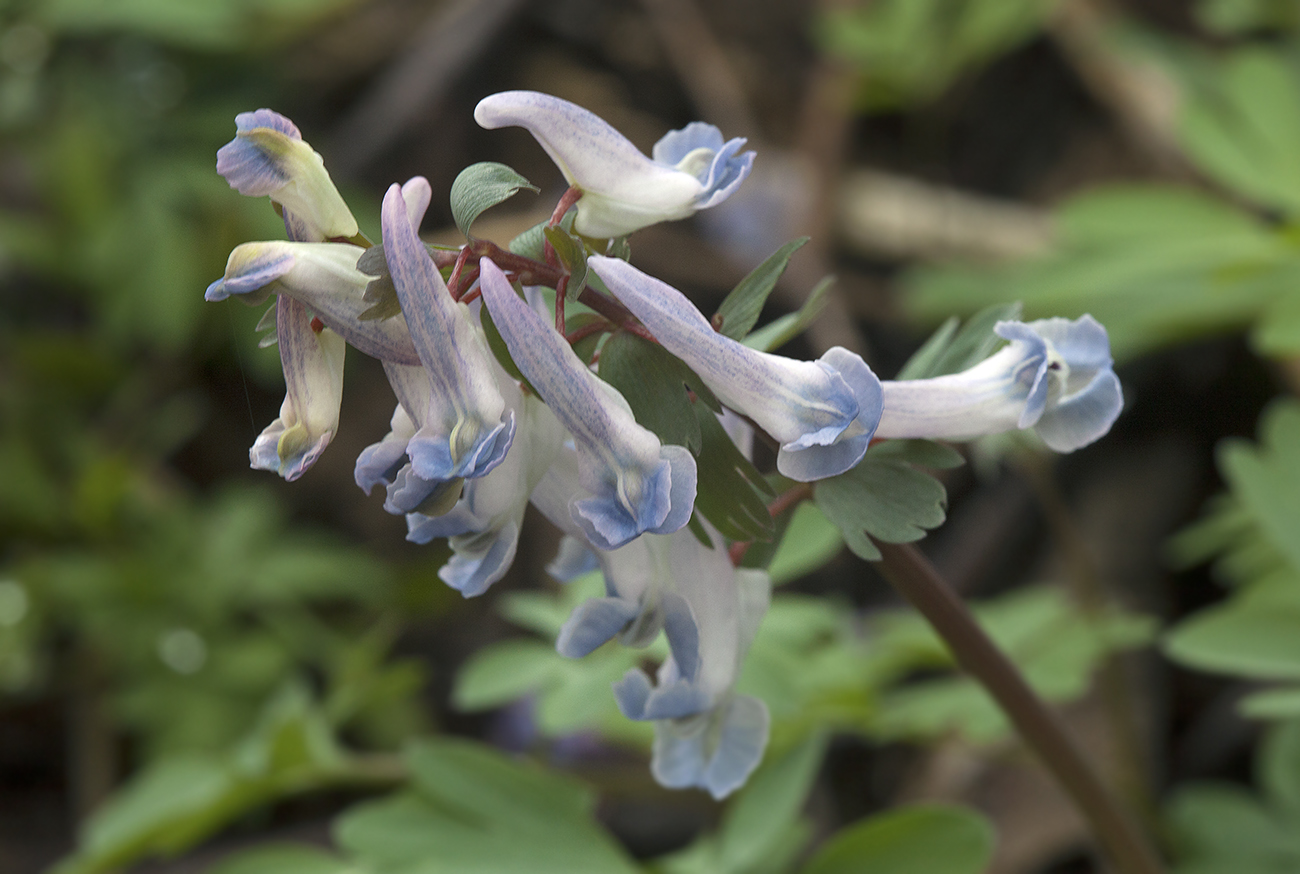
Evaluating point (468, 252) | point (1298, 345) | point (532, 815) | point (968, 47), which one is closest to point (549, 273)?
point (468, 252)

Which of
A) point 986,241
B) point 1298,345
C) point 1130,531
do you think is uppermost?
point 1298,345

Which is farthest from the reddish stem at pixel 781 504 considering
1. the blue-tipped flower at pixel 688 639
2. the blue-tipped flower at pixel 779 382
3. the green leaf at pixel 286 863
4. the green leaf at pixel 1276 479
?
the green leaf at pixel 286 863

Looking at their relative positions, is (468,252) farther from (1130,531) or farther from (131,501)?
(131,501)

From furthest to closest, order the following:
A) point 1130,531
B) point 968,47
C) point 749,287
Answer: point 968,47 < point 1130,531 < point 749,287

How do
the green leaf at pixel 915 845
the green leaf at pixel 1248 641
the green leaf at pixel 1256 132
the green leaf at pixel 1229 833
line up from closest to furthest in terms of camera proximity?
the green leaf at pixel 915 845 < the green leaf at pixel 1248 641 < the green leaf at pixel 1229 833 < the green leaf at pixel 1256 132

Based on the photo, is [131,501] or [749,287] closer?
[749,287]

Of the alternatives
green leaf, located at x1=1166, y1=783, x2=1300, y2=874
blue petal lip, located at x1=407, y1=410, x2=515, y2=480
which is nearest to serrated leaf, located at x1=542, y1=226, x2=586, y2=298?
blue petal lip, located at x1=407, y1=410, x2=515, y2=480

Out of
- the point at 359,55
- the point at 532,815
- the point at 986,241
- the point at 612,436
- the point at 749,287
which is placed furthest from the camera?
the point at 359,55

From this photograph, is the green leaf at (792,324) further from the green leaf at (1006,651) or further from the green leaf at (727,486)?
the green leaf at (1006,651)
